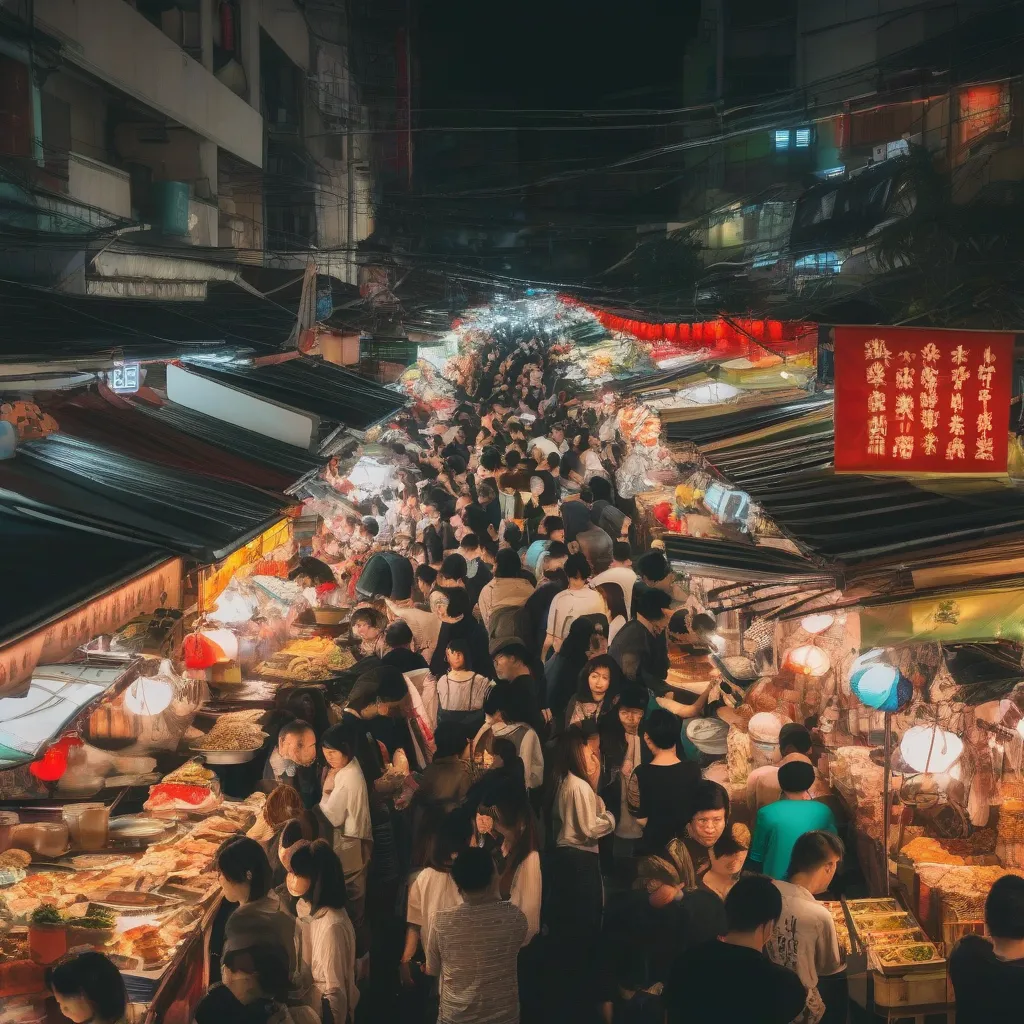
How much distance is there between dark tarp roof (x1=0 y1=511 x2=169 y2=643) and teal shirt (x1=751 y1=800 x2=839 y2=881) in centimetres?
326

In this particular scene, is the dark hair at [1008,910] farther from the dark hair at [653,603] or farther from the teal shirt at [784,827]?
the dark hair at [653,603]

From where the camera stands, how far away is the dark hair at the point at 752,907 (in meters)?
4.40

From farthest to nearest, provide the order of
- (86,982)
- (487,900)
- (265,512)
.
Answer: (265,512), (487,900), (86,982)

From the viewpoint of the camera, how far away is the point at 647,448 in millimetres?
16891

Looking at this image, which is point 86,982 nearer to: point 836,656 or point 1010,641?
point 1010,641

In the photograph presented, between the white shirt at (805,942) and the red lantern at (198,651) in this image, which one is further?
the red lantern at (198,651)

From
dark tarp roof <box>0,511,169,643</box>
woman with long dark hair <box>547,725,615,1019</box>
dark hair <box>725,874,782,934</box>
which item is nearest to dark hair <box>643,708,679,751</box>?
woman with long dark hair <box>547,725,615,1019</box>

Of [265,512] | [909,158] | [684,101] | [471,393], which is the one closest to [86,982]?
[265,512]

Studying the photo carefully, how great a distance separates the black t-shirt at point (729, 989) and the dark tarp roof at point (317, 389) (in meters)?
8.06

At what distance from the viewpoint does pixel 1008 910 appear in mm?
4594

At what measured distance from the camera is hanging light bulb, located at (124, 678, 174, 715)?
7156mm

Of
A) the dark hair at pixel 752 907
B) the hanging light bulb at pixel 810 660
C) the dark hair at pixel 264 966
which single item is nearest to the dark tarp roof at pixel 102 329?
the dark hair at pixel 264 966

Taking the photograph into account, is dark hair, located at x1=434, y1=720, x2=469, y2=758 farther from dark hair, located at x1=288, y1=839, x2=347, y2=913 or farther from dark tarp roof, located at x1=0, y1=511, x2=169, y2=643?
dark tarp roof, located at x1=0, y1=511, x2=169, y2=643

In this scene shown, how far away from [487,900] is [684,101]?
1567 inches
